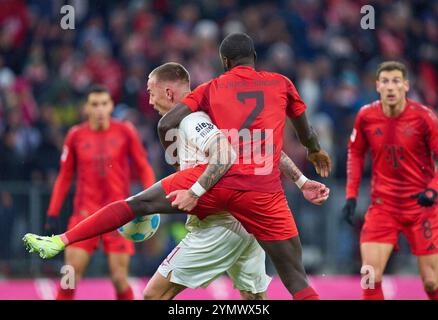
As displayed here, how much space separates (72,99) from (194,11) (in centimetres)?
331

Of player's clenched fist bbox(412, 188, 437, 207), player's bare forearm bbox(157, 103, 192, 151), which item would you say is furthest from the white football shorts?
player's clenched fist bbox(412, 188, 437, 207)

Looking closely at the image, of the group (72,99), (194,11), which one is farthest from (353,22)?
(72,99)

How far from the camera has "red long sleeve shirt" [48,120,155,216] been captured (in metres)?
10.2

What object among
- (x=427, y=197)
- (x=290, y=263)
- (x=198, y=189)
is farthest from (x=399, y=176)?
(x=198, y=189)

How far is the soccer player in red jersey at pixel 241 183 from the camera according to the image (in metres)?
6.79

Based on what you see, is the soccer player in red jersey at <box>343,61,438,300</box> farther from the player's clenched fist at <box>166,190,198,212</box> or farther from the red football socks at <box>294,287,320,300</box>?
the player's clenched fist at <box>166,190,198,212</box>

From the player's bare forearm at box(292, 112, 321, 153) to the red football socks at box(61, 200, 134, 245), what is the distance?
1.40m

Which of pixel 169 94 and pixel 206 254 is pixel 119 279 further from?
pixel 169 94

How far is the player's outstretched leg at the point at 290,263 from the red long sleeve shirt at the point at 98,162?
141 inches

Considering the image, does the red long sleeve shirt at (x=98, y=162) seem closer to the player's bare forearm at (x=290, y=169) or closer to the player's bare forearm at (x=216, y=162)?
the player's bare forearm at (x=290, y=169)

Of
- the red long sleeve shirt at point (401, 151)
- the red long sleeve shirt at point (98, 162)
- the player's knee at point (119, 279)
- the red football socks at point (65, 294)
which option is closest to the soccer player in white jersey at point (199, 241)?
the red long sleeve shirt at point (401, 151)

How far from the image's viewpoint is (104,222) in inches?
272

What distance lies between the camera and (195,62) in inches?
632

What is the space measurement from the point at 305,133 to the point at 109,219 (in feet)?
5.19
